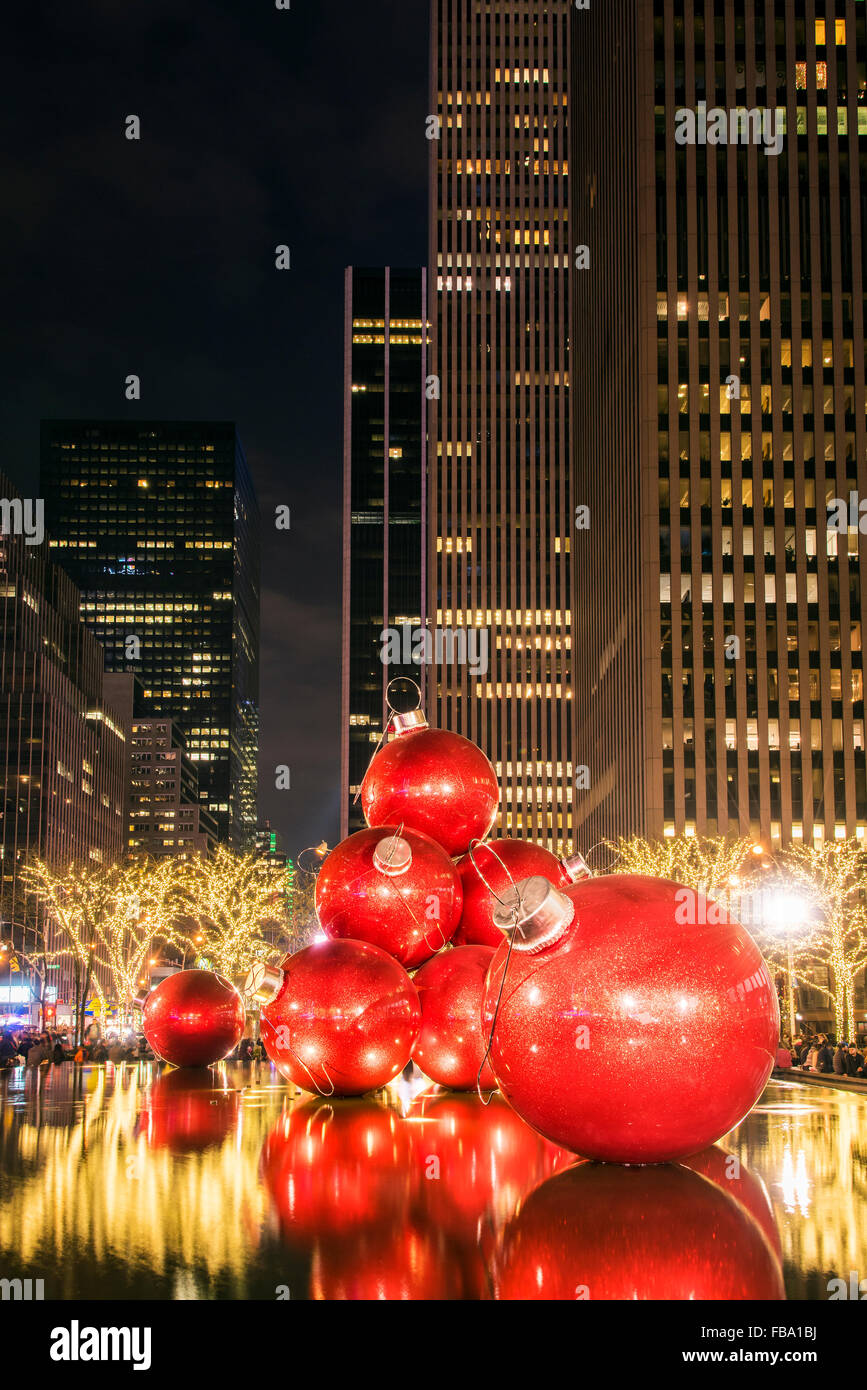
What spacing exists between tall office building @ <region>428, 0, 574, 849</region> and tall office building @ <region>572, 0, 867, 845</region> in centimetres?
5698

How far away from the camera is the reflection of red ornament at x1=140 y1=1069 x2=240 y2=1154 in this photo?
9.28 meters

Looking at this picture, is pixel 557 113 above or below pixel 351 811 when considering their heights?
above

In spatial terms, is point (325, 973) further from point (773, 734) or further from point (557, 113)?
point (557, 113)

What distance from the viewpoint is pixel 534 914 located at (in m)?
6.91

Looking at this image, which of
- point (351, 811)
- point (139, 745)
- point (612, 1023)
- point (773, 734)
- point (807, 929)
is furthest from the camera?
point (139, 745)

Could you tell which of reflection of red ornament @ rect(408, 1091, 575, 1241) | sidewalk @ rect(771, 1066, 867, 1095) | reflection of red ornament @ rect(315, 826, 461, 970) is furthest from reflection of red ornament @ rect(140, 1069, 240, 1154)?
sidewalk @ rect(771, 1066, 867, 1095)

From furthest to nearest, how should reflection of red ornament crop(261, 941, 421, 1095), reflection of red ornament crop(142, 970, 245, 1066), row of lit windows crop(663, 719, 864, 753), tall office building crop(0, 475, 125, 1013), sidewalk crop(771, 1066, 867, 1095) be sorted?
tall office building crop(0, 475, 125, 1013) < row of lit windows crop(663, 719, 864, 753) < sidewalk crop(771, 1066, 867, 1095) < reflection of red ornament crop(142, 970, 245, 1066) < reflection of red ornament crop(261, 941, 421, 1095)

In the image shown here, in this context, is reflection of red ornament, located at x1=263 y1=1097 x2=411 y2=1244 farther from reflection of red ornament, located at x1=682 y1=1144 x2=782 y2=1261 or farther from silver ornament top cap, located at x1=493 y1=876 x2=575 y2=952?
reflection of red ornament, located at x1=682 y1=1144 x2=782 y2=1261

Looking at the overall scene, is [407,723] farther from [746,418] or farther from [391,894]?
[746,418]

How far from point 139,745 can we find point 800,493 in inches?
5653

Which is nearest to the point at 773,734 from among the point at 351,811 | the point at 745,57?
the point at 745,57

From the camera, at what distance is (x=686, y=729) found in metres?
66.0

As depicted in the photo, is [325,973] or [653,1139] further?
[325,973]

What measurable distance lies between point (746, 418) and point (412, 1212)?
6801 cm
